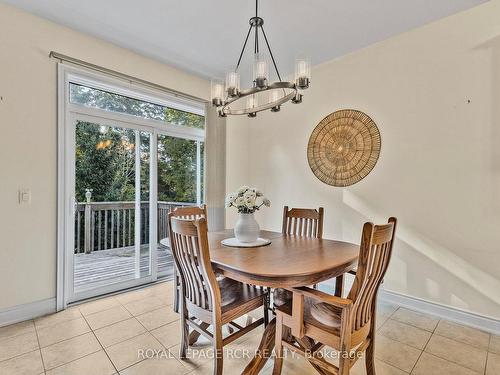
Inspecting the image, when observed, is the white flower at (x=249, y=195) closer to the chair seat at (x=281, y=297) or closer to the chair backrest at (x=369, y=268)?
the chair seat at (x=281, y=297)

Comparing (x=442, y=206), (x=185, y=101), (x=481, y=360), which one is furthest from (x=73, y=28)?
(x=481, y=360)

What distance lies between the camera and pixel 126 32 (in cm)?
267

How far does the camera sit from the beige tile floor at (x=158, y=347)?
1.77m

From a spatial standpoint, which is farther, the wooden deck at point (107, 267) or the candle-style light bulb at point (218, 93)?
the wooden deck at point (107, 267)

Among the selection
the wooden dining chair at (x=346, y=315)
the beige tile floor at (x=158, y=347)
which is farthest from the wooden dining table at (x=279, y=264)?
the beige tile floor at (x=158, y=347)

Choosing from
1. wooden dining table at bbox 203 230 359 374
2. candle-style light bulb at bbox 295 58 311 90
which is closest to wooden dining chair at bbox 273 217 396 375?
wooden dining table at bbox 203 230 359 374

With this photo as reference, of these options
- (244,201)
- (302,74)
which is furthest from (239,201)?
(302,74)

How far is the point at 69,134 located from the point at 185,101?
140 centimetres

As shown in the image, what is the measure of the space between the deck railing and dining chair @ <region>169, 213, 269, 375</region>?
1.62m

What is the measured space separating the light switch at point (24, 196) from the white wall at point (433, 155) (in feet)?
9.87

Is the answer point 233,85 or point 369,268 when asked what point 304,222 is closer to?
point 369,268

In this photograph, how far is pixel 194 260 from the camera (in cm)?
163

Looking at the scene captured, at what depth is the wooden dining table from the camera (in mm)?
1434

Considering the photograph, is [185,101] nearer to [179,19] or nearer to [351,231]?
[179,19]
